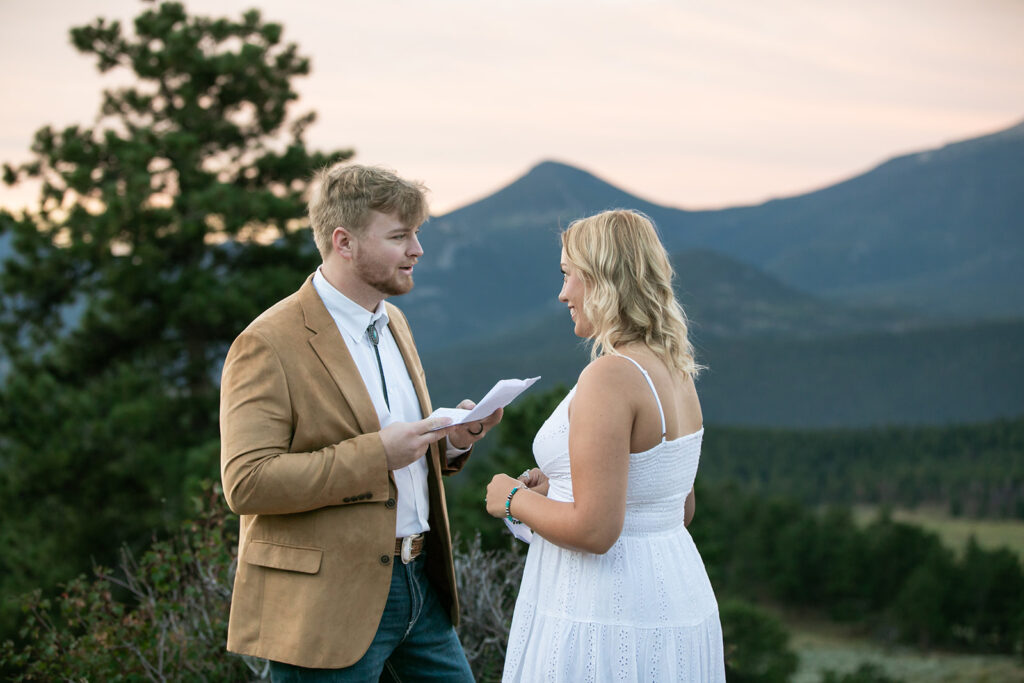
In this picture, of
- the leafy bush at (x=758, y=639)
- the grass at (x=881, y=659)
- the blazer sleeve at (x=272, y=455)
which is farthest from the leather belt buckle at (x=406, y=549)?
the grass at (x=881, y=659)

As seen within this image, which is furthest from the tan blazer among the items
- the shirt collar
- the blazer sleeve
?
the shirt collar

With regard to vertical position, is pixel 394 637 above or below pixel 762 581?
above

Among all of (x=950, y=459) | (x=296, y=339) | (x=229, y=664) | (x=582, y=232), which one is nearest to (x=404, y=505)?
(x=296, y=339)

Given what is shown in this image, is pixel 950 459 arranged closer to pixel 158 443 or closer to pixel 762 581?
pixel 762 581

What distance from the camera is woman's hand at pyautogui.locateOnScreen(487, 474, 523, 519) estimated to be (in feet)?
8.45

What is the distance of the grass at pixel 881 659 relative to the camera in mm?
48875

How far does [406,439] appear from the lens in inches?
97.4

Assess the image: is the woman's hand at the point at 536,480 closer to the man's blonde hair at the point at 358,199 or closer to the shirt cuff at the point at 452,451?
the shirt cuff at the point at 452,451

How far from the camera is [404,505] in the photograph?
8.79 ft

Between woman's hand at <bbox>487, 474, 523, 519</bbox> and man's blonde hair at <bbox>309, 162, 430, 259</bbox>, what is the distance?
29.7 inches

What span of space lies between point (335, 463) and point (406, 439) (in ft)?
0.64

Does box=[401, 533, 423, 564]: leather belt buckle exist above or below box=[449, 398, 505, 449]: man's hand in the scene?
below

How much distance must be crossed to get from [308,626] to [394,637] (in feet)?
1.04

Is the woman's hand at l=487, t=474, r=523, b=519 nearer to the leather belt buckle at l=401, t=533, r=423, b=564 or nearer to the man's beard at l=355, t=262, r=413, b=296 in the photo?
the leather belt buckle at l=401, t=533, r=423, b=564
